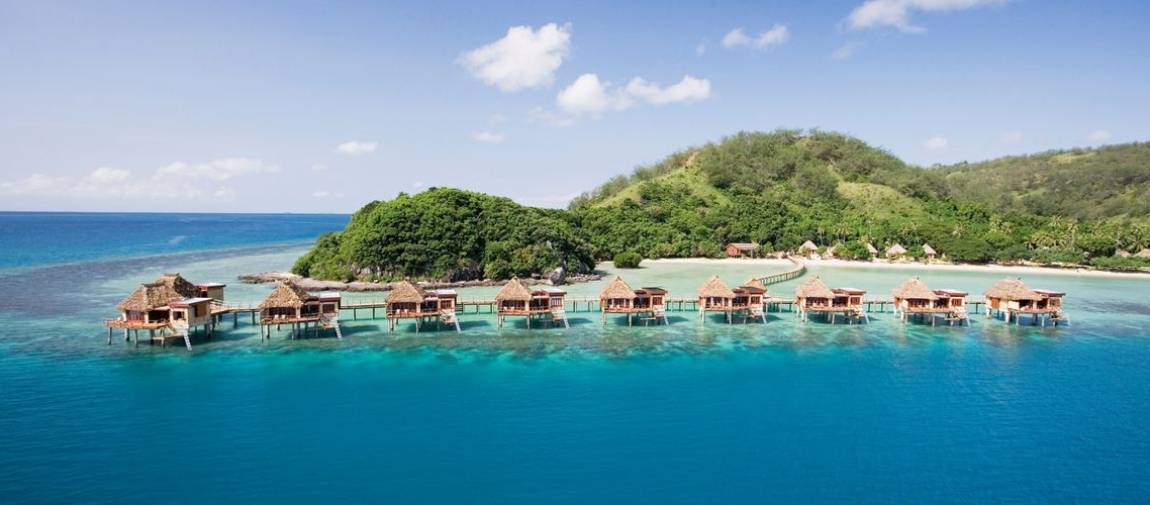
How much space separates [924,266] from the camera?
3054 inches

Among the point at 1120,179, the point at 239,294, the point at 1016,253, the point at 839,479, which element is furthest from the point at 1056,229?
the point at 239,294

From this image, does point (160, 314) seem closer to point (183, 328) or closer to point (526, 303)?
point (183, 328)

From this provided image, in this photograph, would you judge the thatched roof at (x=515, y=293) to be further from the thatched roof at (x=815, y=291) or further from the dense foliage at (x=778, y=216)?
the dense foliage at (x=778, y=216)

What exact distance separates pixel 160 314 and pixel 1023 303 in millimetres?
51926

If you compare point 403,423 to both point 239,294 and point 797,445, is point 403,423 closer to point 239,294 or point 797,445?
point 797,445

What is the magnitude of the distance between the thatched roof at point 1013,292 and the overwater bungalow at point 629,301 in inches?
902

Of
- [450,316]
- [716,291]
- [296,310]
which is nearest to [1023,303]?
[716,291]

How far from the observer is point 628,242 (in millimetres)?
85062

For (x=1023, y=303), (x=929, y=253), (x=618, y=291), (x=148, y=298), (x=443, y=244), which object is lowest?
(x=1023, y=303)

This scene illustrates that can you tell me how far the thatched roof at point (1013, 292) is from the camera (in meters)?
40.1

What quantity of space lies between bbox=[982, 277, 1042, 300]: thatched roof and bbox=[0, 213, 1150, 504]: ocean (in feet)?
6.70

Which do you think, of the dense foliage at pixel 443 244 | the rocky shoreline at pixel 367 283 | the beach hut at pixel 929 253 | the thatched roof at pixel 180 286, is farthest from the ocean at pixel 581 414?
the beach hut at pixel 929 253

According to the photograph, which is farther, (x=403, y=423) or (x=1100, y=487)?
(x=403, y=423)

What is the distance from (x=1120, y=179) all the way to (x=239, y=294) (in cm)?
15056
